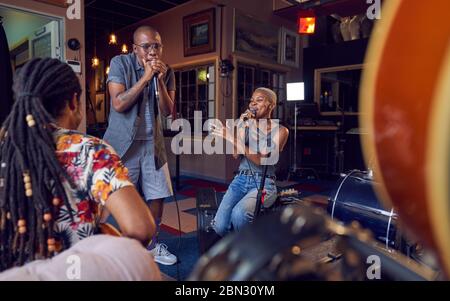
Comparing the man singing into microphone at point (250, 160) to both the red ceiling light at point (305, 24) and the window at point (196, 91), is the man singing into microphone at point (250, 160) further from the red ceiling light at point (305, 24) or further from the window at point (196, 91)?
the window at point (196, 91)

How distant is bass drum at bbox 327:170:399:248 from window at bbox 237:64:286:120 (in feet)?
12.7

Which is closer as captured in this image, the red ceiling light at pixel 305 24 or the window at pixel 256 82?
the red ceiling light at pixel 305 24

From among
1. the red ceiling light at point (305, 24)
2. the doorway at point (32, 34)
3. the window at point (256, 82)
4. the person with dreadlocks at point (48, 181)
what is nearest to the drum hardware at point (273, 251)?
the person with dreadlocks at point (48, 181)

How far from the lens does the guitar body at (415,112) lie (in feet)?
0.90

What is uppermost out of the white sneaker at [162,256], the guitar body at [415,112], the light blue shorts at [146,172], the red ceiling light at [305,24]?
the red ceiling light at [305,24]

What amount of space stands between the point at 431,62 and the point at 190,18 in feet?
19.9

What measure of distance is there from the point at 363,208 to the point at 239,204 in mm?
826

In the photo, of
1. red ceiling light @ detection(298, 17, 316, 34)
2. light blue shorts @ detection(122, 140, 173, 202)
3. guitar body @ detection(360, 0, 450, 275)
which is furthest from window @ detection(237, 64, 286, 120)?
guitar body @ detection(360, 0, 450, 275)

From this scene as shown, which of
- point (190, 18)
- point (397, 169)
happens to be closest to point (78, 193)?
point (397, 169)

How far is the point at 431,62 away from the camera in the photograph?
0.94 feet

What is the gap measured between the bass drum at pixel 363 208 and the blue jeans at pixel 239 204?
52 cm

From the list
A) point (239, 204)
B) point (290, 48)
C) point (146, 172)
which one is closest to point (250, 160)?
point (239, 204)

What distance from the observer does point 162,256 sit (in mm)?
2363
